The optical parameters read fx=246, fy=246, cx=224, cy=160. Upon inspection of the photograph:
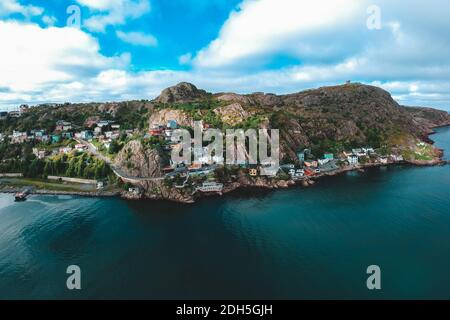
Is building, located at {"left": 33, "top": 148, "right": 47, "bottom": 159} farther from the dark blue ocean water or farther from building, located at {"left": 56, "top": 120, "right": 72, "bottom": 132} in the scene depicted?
the dark blue ocean water

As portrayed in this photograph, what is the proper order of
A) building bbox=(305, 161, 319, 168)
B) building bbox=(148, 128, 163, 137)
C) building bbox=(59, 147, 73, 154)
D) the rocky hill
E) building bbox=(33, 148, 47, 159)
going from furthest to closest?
the rocky hill → building bbox=(148, 128, 163, 137) → building bbox=(59, 147, 73, 154) → building bbox=(305, 161, 319, 168) → building bbox=(33, 148, 47, 159)

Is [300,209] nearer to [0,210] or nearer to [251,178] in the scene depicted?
[251,178]

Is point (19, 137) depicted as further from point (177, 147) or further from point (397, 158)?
point (397, 158)

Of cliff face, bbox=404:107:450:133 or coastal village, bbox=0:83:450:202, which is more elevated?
cliff face, bbox=404:107:450:133

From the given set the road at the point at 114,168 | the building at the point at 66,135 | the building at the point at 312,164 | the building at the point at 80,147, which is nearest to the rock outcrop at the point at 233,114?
the building at the point at 312,164

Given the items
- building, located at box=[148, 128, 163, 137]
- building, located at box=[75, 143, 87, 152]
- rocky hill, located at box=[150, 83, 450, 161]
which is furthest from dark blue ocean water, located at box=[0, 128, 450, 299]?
rocky hill, located at box=[150, 83, 450, 161]

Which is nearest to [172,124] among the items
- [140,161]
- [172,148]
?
[172,148]
